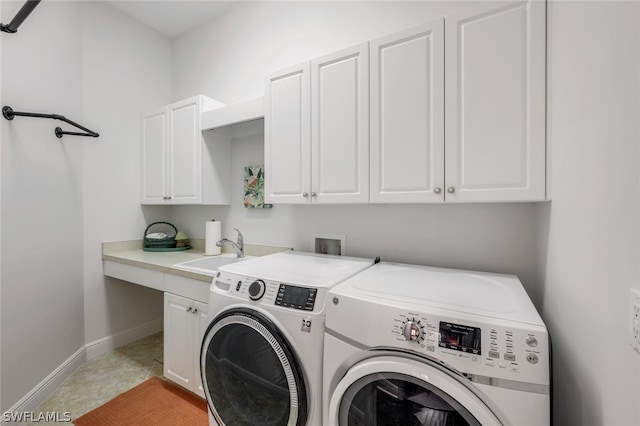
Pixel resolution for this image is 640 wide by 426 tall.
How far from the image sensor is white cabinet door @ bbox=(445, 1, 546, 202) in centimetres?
109

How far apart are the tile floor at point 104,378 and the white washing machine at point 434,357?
182 centimetres

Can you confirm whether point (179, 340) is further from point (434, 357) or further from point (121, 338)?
point (434, 357)

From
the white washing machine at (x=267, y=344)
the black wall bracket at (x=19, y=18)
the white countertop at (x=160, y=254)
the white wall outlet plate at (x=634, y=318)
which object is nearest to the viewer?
the white wall outlet plate at (x=634, y=318)

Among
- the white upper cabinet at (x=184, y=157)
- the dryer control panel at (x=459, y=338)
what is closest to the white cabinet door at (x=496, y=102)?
the dryer control panel at (x=459, y=338)

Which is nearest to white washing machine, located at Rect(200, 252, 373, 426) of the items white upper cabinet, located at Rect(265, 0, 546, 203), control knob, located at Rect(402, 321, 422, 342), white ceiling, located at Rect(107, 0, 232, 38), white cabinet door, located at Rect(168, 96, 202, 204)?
control knob, located at Rect(402, 321, 422, 342)

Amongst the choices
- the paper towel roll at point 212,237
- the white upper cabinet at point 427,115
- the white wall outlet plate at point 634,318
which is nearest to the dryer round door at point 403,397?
the white wall outlet plate at point 634,318

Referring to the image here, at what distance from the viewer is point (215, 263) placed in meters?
2.17

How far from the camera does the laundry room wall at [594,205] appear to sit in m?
0.56

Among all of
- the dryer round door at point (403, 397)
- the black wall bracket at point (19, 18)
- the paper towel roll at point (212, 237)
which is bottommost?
the dryer round door at point (403, 397)

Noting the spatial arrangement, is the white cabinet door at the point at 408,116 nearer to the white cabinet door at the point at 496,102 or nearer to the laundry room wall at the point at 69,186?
the white cabinet door at the point at 496,102

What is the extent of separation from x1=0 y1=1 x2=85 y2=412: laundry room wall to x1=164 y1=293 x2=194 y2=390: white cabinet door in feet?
2.82

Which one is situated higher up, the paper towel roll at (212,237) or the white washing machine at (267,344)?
the paper towel roll at (212,237)

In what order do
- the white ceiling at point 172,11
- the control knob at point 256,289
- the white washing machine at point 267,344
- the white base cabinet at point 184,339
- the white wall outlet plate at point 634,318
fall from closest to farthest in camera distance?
the white wall outlet plate at point 634,318
the white washing machine at point 267,344
the control knob at point 256,289
the white base cabinet at point 184,339
the white ceiling at point 172,11

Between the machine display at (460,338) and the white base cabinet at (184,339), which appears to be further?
the white base cabinet at (184,339)
